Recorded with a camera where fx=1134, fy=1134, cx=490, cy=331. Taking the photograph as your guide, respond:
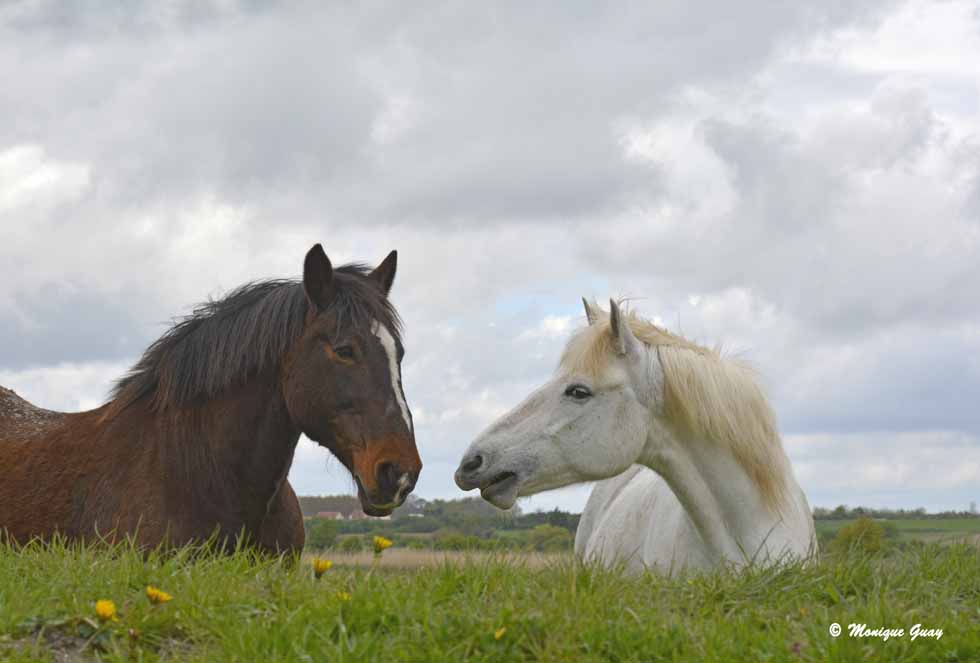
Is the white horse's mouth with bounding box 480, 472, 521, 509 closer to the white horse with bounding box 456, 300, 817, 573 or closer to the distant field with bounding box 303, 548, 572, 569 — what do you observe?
the white horse with bounding box 456, 300, 817, 573

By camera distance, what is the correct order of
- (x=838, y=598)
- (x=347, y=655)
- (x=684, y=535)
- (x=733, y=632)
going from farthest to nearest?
(x=684, y=535) → (x=838, y=598) → (x=733, y=632) → (x=347, y=655)

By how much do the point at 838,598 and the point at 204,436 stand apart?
4.13 metres

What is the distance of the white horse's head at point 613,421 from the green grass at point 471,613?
5.61 ft

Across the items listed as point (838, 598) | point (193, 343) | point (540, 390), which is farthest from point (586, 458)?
point (193, 343)

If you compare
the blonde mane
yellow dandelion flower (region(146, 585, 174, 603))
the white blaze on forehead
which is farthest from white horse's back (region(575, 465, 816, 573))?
yellow dandelion flower (region(146, 585, 174, 603))

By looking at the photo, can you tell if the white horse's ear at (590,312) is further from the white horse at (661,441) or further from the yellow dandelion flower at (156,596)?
the yellow dandelion flower at (156,596)

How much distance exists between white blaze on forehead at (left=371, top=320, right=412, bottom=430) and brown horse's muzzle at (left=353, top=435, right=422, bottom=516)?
0.20 m

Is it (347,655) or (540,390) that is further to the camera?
(540,390)

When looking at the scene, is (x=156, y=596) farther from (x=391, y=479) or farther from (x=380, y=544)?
(x=391, y=479)

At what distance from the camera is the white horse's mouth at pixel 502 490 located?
7.26 m

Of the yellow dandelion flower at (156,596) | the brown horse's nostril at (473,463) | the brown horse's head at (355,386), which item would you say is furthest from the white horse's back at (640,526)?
the yellow dandelion flower at (156,596)

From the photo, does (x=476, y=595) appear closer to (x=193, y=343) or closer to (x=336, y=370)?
(x=336, y=370)

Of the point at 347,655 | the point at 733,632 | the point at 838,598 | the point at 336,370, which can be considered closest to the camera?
the point at 347,655

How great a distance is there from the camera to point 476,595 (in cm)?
494
